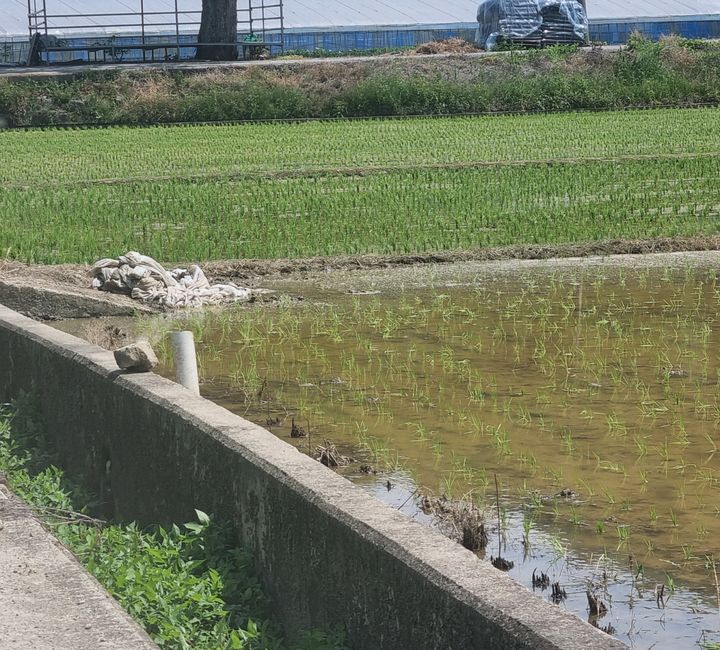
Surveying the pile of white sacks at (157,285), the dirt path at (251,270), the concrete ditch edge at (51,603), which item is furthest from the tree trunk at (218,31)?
the concrete ditch edge at (51,603)

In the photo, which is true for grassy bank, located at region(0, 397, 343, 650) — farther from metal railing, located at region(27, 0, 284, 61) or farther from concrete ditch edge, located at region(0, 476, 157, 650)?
metal railing, located at region(27, 0, 284, 61)

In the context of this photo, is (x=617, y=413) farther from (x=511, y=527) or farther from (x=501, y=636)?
(x=501, y=636)

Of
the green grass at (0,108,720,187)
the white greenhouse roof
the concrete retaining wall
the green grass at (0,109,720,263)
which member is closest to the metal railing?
the white greenhouse roof

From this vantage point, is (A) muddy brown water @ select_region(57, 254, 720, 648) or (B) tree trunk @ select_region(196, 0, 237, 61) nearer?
(A) muddy brown water @ select_region(57, 254, 720, 648)

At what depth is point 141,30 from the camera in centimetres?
3778

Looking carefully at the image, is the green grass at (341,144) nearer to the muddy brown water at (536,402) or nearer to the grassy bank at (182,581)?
the muddy brown water at (536,402)

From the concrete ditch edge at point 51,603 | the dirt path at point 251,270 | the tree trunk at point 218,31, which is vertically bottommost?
the dirt path at point 251,270

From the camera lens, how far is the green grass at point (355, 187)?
470 inches

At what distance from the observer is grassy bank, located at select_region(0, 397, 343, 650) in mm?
3648

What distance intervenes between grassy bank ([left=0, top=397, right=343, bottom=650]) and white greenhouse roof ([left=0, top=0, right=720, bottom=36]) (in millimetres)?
36440

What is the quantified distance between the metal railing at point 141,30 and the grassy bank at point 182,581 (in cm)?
2884

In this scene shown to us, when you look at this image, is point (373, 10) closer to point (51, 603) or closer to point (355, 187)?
point (355, 187)

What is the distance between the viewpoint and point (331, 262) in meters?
10.9

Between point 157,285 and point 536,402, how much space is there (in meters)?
4.22
